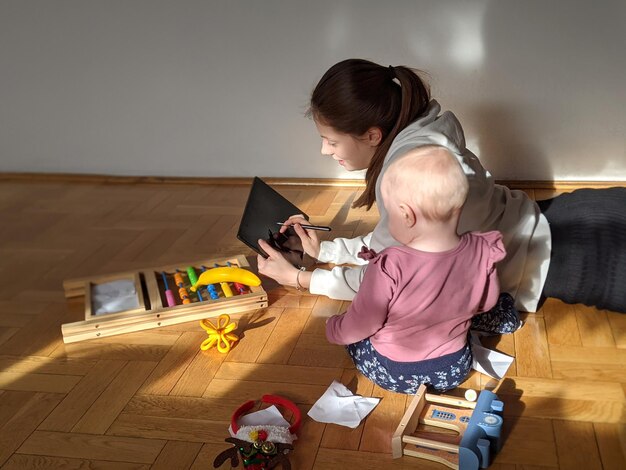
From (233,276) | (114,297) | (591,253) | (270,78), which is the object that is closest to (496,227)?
A: (591,253)

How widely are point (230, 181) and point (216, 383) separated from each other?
1484 millimetres

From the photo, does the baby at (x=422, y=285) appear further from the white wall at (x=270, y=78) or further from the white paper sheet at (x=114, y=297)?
the white wall at (x=270, y=78)

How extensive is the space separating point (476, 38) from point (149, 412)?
1780 mm

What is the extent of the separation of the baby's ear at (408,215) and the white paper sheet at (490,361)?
0.40m

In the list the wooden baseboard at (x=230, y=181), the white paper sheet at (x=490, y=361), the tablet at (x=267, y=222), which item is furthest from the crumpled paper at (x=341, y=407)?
the wooden baseboard at (x=230, y=181)

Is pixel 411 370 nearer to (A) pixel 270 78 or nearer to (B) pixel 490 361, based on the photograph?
(B) pixel 490 361

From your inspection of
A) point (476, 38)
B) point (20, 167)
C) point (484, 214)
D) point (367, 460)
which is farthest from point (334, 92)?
point (20, 167)

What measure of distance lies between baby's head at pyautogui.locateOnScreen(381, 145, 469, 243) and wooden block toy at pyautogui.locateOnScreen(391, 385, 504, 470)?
38 centimetres

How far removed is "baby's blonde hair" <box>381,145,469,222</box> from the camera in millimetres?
1340

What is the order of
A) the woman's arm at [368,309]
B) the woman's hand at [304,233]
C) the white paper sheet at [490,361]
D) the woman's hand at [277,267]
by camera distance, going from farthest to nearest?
the woman's hand at [304,233] → the woman's hand at [277,267] → the white paper sheet at [490,361] → the woman's arm at [368,309]

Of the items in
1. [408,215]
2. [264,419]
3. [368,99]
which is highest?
[368,99]

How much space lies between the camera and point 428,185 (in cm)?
134

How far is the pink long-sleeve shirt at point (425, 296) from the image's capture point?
1437 millimetres

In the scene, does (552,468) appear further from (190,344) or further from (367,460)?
(190,344)
